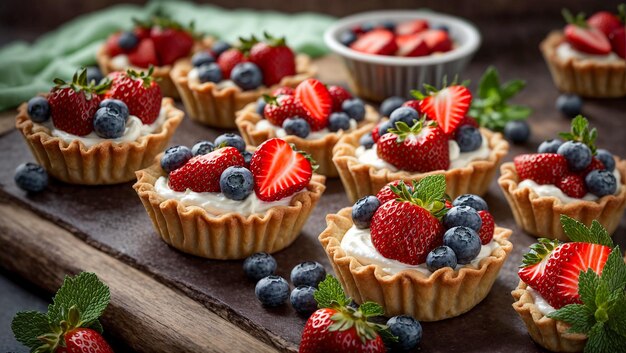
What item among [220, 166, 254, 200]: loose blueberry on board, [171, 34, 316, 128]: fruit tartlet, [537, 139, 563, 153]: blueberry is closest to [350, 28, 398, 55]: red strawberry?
[171, 34, 316, 128]: fruit tartlet

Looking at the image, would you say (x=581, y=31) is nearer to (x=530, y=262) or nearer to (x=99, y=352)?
(x=530, y=262)

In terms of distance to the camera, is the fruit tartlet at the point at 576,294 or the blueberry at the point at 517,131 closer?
the fruit tartlet at the point at 576,294

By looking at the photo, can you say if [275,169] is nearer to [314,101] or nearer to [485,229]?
[314,101]

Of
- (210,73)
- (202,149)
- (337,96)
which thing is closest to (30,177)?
(202,149)

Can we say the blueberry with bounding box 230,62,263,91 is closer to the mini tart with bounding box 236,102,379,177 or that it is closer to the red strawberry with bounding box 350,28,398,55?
the mini tart with bounding box 236,102,379,177

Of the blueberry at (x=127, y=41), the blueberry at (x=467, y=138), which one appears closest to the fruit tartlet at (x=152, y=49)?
the blueberry at (x=127, y=41)

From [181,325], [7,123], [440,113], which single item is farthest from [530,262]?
[7,123]

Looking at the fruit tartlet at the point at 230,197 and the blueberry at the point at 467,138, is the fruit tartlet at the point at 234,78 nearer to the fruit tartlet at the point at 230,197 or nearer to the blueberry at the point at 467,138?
the fruit tartlet at the point at 230,197
